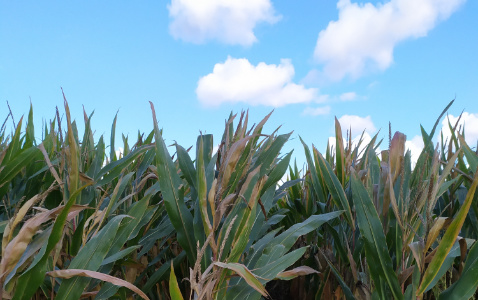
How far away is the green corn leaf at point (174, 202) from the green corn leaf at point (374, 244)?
1.27 ft

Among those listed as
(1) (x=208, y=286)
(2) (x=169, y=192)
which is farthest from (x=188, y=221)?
(1) (x=208, y=286)

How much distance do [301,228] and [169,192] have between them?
0.34 m

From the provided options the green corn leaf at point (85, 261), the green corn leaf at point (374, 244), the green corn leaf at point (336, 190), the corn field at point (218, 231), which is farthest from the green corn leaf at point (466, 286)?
the green corn leaf at point (85, 261)

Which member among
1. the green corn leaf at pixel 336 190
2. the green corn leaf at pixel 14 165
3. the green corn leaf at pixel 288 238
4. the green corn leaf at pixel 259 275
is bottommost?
the green corn leaf at pixel 259 275

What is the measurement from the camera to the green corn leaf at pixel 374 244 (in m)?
0.96

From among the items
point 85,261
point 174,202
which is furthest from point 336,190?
point 85,261

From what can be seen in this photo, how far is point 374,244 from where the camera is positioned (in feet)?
3.18

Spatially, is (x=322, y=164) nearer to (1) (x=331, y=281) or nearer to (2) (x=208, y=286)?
(1) (x=331, y=281)

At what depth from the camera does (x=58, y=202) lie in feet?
4.05

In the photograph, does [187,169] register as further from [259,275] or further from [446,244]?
[446,244]

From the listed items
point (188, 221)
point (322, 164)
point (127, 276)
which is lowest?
point (127, 276)

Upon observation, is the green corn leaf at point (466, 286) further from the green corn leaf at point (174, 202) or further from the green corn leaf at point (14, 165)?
the green corn leaf at point (14, 165)

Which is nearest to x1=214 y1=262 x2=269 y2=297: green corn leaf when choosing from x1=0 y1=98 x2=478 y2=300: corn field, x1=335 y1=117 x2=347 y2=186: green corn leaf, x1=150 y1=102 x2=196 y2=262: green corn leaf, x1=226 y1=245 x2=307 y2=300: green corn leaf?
x1=0 y1=98 x2=478 y2=300: corn field

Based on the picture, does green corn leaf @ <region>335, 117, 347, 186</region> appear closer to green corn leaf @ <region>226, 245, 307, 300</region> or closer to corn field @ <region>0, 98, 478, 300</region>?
corn field @ <region>0, 98, 478, 300</region>
